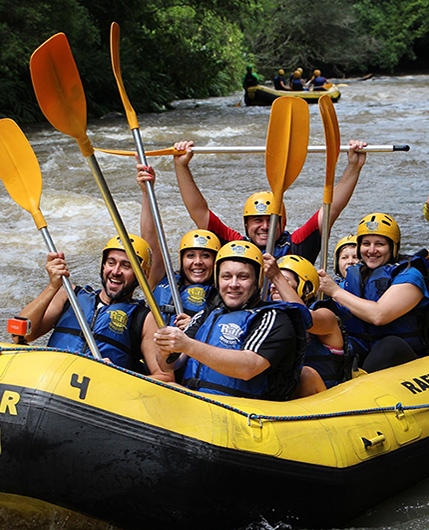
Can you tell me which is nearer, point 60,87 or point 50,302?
point 60,87

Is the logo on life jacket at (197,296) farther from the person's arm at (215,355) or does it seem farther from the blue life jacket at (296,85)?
the blue life jacket at (296,85)

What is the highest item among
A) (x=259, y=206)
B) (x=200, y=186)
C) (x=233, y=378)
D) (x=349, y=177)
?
(x=349, y=177)

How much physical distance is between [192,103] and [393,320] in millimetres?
17359

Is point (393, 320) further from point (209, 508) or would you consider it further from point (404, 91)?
point (404, 91)

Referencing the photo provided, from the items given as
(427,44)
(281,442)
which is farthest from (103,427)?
(427,44)

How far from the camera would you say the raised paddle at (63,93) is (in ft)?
7.75

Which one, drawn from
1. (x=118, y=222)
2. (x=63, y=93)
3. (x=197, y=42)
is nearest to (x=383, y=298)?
(x=118, y=222)

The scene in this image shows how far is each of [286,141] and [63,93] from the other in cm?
142

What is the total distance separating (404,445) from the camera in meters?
2.93

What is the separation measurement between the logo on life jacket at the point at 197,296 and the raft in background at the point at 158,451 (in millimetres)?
992

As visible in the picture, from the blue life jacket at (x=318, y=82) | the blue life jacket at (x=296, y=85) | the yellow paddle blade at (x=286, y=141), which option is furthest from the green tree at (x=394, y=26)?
the yellow paddle blade at (x=286, y=141)

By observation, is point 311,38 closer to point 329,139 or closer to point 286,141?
point 329,139

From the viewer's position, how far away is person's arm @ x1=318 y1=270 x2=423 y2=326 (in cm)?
342

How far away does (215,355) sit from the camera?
8.29 feet
